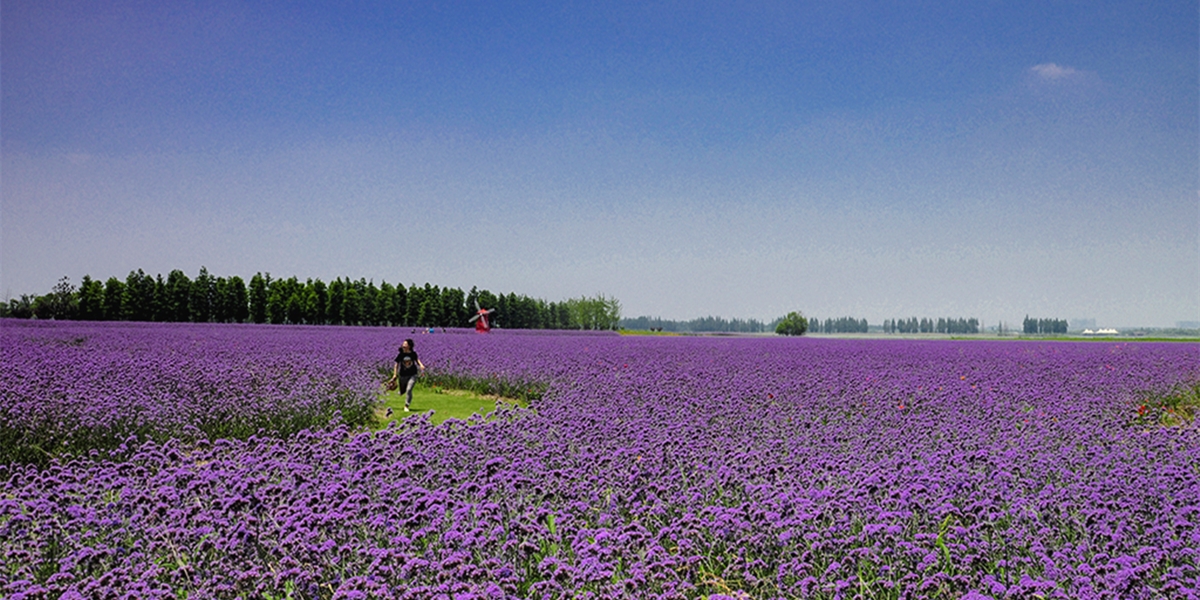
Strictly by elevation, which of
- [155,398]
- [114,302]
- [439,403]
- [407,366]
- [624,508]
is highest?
[114,302]

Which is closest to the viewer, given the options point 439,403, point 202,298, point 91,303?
point 439,403

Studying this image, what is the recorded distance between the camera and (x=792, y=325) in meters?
96.3

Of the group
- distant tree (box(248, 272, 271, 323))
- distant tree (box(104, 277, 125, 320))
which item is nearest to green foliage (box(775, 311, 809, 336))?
distant tree (box(248, 272, 271, 323))

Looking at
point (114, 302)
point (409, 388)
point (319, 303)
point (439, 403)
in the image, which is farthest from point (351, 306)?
point (409, 388)

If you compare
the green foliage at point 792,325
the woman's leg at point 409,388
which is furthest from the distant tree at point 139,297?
the green foliage at point 792,325

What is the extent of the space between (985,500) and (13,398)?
8.42m

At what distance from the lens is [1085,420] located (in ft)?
21.7

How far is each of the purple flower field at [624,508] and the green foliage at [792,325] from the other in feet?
293

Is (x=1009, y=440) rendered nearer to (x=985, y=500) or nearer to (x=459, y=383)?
(x=985, y=500)

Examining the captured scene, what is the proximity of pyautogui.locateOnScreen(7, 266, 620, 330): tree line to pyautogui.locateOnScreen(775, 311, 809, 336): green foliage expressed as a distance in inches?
1642

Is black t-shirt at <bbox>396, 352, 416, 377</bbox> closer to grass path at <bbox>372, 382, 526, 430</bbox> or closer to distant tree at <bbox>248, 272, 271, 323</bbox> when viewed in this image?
grass path at <bbox>372, 382, 526, 430</bbox>

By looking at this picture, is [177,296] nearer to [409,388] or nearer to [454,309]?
[454,309]

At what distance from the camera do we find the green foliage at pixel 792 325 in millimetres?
94062

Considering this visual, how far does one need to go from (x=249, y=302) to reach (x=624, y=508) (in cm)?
6535
